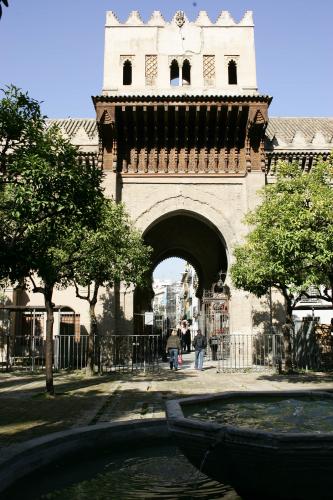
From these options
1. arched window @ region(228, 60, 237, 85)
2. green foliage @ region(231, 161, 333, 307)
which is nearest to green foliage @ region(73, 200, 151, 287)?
green foliage @ region(231, 161, 333, 307)

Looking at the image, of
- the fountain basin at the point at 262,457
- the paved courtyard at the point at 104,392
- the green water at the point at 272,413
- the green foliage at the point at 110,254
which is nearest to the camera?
the fountain basin at the point at 262,457

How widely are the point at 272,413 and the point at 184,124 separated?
17340 mm

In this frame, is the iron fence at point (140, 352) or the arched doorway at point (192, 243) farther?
the arched doorway at point (192, 243)

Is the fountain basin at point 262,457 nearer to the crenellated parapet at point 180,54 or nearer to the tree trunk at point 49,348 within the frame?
the tree trunk at point 49,348

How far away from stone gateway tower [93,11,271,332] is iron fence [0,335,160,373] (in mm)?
1482

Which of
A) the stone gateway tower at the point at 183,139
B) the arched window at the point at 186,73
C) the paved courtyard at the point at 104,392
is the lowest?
the paved courtyard at the point at 104,392

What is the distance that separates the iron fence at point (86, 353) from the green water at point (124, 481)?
38.9 feet

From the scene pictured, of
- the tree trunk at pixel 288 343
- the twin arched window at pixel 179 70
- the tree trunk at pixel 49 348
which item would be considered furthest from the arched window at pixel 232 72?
the tree trunk at pixel 49 348

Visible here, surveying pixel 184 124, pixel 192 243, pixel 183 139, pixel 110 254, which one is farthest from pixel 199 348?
pixel 192 243

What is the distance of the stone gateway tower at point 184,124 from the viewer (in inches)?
795

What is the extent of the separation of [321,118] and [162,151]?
13.1m

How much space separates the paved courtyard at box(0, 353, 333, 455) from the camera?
7668 millimetres

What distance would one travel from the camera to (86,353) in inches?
707

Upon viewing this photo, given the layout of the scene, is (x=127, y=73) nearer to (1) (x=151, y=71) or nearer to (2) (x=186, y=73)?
(1) (x=151, y=71)
